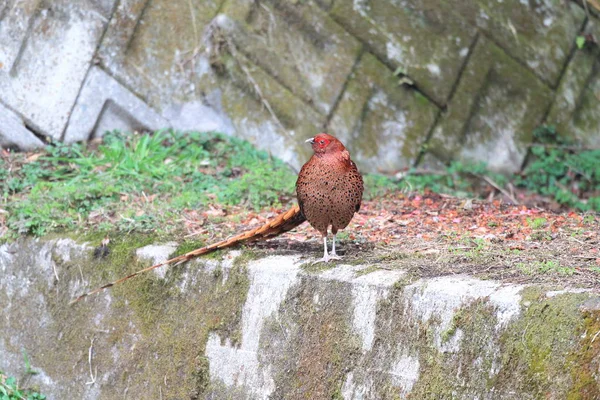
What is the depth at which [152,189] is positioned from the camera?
20.2ft

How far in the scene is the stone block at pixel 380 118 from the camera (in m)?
7.20

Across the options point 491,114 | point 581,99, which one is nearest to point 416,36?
point 491,114

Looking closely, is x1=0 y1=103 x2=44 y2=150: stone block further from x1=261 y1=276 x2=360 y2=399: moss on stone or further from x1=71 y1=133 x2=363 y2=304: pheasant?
x1=261 y1=276 x2=360 y2=399: moss on stone

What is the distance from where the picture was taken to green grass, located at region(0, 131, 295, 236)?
548 centimetres

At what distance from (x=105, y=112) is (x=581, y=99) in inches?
180

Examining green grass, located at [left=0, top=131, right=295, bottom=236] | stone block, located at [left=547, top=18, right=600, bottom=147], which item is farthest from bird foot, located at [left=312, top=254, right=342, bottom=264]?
stone block, located at [left=547, top=18, right=600, bottom=147]

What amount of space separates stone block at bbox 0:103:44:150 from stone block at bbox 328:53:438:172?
2.64 m

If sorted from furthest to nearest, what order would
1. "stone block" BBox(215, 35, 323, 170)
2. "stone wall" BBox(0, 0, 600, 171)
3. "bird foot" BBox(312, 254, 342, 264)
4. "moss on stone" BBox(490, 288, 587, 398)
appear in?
"stone block" BBox(215, 35, 323, 170) → "stone wall" BBox(0, 0, 600, 171) → "bird foot" BBox(312, 254, 342, 264) → "moss on stone" BBox(490, 288, 587, 398)

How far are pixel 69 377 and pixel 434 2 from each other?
481 centimetres

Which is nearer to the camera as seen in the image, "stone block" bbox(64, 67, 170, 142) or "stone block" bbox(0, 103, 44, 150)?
"stone block" bbox(0, 103, 44, 150)

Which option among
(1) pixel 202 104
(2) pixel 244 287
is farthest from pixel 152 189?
(2) pixel 244 287

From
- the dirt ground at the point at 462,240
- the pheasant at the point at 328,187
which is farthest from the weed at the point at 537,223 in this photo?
the pheasant at the point at 328,187

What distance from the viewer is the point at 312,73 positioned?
723 cm

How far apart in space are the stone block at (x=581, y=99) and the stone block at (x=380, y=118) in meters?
1.31
